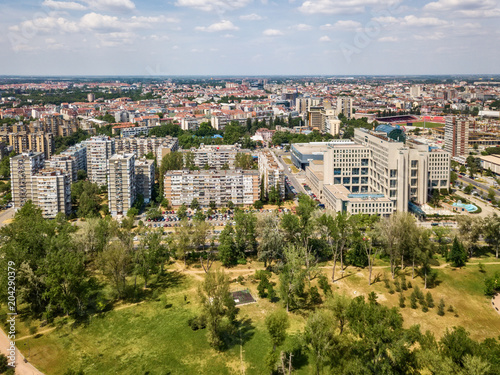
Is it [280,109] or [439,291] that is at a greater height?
[280,109]

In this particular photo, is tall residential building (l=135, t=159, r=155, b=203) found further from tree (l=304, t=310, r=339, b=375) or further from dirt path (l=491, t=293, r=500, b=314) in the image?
dirt path (l=491, t=293, r=500, b=314)

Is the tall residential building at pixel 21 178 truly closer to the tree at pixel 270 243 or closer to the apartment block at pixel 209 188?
the apartment block at pixel 209 188

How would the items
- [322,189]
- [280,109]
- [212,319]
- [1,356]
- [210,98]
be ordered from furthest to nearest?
[210,98]
[280,109]
[322,189]
[212,319]
[1,356]

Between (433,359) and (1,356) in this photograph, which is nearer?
(433,359)

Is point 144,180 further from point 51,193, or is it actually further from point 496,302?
point 496,302

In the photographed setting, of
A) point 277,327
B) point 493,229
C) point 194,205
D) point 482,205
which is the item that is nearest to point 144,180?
point 194,205

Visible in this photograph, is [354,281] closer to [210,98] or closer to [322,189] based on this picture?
[322,189]

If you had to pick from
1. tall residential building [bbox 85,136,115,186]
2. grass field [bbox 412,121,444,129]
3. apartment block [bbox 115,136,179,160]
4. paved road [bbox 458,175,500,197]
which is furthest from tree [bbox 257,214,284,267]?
grass field [bbox 412,121,444,129]

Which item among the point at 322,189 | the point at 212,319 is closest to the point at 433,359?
the point at 212,319
